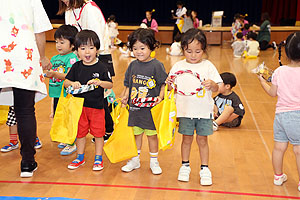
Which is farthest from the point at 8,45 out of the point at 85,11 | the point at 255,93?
the point at 255,93

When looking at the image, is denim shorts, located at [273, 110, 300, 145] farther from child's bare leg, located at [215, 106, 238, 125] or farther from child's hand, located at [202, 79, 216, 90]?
child's bare leg, located at [215, 106, 238, 125]

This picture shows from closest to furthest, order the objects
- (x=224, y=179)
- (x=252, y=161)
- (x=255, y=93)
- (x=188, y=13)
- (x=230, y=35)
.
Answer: (x=224, y=179) → (x=252, y=161) → (x=255, y=93) → (x=188, y=13) → (x=230, y=35)

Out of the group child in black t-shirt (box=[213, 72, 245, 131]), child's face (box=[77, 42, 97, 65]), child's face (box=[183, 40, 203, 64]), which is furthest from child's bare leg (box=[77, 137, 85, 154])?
child in black t-shirt (box=[213, 72, 245, 131])

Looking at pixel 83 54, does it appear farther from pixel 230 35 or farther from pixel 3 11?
pixel 230 35

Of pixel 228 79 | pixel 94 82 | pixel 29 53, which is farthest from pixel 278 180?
pixel 29 53

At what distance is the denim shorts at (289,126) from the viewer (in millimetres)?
2738

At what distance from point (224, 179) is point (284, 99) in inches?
29.0

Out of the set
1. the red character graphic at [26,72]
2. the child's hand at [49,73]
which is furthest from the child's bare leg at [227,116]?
the red character graphic at [26,72]

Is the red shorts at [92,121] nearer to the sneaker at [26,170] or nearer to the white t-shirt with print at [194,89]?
the sneaker at [26,170]

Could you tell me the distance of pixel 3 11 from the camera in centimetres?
276

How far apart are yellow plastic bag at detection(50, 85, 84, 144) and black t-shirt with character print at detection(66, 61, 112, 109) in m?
0.09

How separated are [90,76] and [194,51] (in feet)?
2.70

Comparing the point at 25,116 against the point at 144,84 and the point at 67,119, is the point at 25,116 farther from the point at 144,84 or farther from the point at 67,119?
the point at 144,84

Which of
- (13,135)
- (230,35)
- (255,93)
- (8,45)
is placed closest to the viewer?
(8,45)
